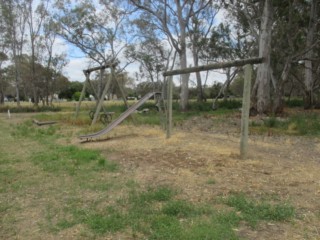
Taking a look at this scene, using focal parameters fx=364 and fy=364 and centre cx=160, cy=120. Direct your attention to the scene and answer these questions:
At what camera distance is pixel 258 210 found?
4.04 meters

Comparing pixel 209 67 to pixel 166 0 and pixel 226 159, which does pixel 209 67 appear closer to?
pixel 226 159

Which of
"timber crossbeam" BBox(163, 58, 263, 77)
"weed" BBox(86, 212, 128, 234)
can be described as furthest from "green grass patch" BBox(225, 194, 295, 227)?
"timber crossbeam" BBox(163, 58, 263, 77)

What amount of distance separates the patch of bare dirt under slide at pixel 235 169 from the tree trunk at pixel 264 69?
8061mm

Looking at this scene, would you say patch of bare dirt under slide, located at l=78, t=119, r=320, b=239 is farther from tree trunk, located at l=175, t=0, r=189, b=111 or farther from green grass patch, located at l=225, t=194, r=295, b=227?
tree trunk, located at l=175, t=0, r=189, b=111

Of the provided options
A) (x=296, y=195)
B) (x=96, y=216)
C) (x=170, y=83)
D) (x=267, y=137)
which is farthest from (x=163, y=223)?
Answer: (x=267, y=137)

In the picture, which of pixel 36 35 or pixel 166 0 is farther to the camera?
pixel 36 35

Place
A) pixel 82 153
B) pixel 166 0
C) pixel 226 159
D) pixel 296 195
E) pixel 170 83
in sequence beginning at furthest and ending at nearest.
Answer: pixel 166 0
pixel 170 83
pixel 82 153
pixel 226 159
pixel 296 195

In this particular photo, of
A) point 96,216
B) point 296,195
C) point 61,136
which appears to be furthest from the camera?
point 61,136

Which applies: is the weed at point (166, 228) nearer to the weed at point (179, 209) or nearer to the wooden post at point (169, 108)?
the weed at point (179, 209)

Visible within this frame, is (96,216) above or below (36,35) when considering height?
below

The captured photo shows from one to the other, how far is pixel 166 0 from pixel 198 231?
23255 millimetres

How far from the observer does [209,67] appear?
802 centimetres

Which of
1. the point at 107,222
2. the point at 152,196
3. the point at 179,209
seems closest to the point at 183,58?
the point at 152,196

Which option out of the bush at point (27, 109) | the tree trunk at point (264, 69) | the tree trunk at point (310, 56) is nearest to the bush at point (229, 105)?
the tree trunk at point (310, 56)
